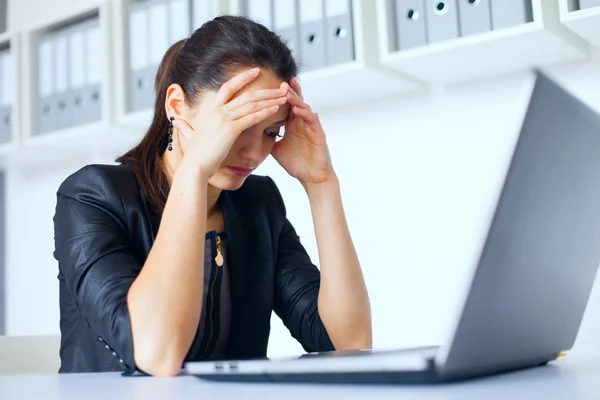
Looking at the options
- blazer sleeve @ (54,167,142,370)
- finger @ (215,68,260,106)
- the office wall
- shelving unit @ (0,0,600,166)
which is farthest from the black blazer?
the office wall

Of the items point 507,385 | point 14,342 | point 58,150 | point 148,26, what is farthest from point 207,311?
point 58,150

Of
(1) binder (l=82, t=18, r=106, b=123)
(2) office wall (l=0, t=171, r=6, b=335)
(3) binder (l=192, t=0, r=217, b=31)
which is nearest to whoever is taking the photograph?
(3) binder (l=192, t=0, r=217, b=31)

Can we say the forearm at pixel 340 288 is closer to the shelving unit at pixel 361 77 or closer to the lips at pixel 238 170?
the lips at pixel 238 170

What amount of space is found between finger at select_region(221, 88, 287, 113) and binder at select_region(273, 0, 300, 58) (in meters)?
0.74

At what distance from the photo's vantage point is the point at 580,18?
60.8 inches

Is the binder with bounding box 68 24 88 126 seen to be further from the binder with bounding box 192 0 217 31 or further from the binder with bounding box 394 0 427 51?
the binder with bounding box 394 0 427 51

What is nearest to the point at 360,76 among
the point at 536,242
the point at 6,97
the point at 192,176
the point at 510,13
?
the point at 510,13

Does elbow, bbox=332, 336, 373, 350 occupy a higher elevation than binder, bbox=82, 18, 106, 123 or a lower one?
lower

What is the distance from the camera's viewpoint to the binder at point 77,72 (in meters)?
2.41

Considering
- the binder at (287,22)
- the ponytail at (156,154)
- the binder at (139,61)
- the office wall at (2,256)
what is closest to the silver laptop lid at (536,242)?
the ponytail at (156,154)

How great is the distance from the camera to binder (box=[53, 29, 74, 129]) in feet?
8.04

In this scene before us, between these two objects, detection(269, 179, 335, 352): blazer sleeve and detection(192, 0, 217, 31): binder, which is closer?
detection(269, 179, 335, 352): blazer sleeve

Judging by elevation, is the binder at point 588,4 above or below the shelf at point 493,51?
above

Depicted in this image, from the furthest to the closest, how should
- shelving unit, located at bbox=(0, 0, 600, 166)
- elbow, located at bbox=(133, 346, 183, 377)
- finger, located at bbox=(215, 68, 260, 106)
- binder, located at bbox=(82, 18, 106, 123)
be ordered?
binder, located at bbox=(82, 18, 106, 123) < shelving unit, located at bbox=(0, 0, 600, 166) < finger, located at bbox=(215, 68, 260, 106) < elbow, located at bbox=(133, 346, 183, 377)
